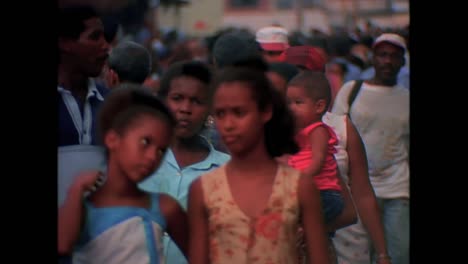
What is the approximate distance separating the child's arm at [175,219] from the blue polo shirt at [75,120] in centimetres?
61

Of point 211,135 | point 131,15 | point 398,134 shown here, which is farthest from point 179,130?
point 131,15

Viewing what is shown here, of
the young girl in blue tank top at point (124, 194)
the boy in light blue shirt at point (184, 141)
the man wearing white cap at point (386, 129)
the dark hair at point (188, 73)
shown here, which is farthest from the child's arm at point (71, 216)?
the man wearing white cap at point (386, 129)

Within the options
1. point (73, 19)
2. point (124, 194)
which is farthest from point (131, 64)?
point (124, 194)

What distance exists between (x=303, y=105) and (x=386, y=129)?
2.26 m

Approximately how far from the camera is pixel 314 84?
5.57 m

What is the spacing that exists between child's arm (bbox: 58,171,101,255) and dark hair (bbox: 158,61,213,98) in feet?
3.27

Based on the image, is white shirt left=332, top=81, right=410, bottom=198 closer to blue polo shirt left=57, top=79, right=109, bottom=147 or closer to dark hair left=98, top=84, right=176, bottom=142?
blue polo shirt left=57, top=79, right=109, bottom=147

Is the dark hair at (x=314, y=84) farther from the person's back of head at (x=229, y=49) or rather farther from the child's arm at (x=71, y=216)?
the child's arm at (x=71, y=216)

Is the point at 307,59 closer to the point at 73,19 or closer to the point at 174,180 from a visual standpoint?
the point at 174,180

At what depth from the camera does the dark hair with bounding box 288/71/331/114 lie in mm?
5555

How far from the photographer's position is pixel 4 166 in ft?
10.7

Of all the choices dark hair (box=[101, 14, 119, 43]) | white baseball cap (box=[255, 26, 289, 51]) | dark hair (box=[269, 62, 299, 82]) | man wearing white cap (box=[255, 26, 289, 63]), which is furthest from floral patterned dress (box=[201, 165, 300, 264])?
white baseball cap (box=[255, 26, 289, 51])

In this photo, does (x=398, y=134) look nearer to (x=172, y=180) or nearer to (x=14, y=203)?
(x=172, y=180)
